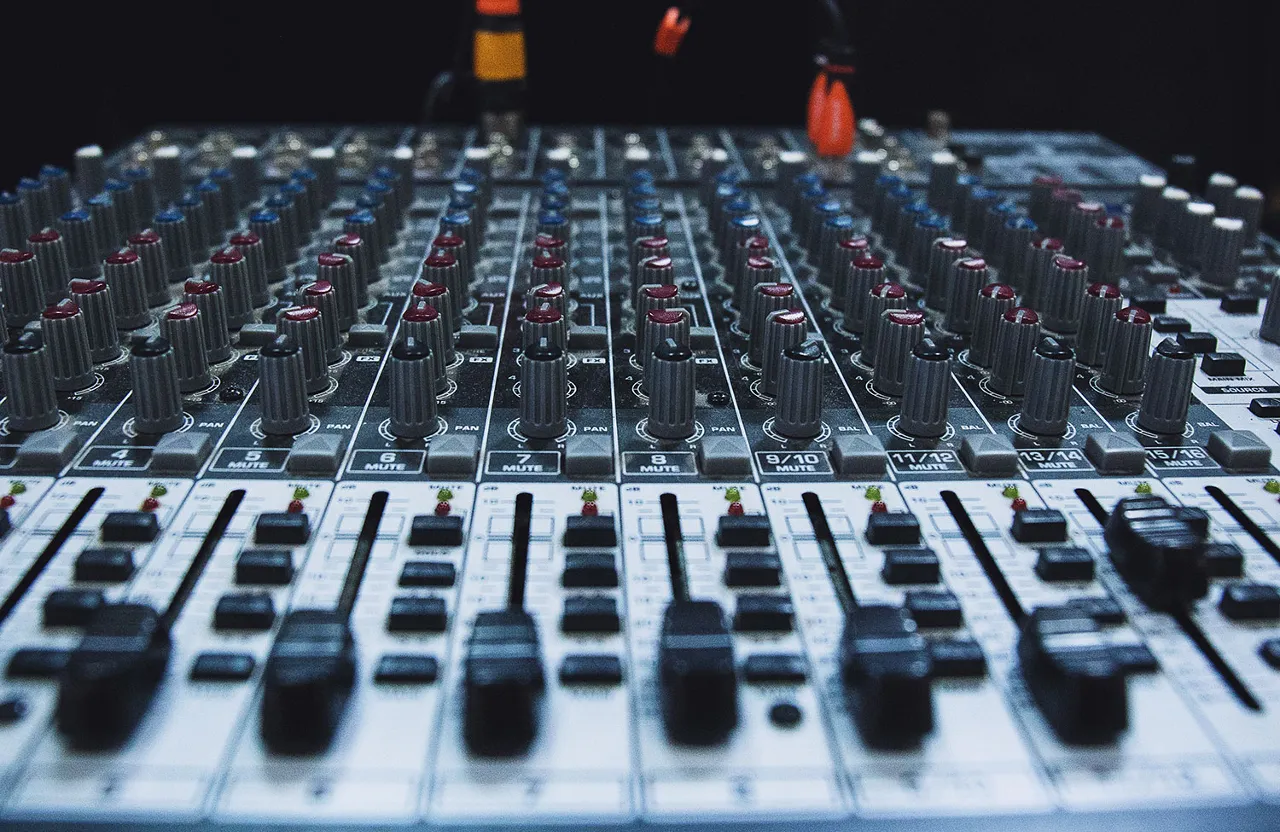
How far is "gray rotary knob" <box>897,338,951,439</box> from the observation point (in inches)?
85.0

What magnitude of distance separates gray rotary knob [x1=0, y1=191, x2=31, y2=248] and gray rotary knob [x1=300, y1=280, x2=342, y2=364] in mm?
1042

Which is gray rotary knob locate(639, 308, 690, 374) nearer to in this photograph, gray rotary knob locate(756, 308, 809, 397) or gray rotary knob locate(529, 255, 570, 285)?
gray rotary knob locate(756, 308, 809, 397)

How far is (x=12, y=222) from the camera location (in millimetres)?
3000

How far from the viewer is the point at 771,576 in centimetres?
174

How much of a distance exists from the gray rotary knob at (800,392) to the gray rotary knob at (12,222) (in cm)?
208

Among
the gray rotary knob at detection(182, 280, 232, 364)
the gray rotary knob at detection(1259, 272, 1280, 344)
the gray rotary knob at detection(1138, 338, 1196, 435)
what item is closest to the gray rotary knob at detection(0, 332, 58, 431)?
the gray rotary knob at detection(182, 280, 232, 364)

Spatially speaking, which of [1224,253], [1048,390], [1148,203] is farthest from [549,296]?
[1148,203]

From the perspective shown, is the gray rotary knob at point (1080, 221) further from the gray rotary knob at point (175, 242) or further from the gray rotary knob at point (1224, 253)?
the gray rotary knob at point (175, 242)

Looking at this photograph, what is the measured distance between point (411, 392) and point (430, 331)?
0.79 ft

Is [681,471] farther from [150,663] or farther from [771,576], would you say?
[150,663]

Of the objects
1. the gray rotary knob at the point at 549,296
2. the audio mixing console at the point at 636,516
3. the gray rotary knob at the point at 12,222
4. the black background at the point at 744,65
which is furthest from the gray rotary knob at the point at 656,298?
the black background at the point at 744,65

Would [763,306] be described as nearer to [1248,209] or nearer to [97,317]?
[97,317]

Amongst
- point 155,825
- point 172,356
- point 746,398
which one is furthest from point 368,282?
point 155,825

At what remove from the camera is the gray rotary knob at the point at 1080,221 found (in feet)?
10.1
